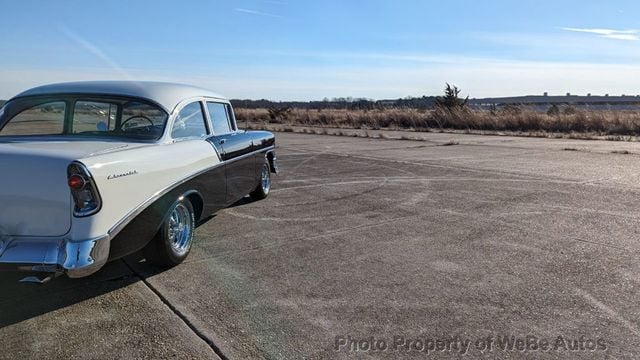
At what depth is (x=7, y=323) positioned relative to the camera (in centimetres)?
386

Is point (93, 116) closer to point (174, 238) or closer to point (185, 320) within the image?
point (174, 238)

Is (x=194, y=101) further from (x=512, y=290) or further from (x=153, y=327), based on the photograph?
(x=512, y=290)

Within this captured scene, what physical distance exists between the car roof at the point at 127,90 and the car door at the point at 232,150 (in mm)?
648

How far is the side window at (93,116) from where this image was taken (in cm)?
536

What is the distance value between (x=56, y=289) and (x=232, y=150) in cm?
258

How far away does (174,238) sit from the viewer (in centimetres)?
509

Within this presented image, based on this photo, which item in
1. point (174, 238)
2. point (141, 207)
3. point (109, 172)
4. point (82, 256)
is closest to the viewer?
point (82, 256)

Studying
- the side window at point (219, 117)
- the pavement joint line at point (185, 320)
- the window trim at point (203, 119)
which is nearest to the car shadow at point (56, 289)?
the pavement joint line at point (185, 320)

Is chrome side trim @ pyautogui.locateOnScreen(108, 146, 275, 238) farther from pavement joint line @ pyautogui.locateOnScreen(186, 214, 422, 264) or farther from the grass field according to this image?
the grass field

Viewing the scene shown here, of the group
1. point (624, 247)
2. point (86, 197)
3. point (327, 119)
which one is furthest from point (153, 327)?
point (327, 119)

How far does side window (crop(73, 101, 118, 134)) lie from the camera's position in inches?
211

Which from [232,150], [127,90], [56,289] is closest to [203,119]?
[232,150]

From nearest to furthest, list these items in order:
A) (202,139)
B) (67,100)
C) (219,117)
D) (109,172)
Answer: (109,172) → (67,100) → (202,139) → (219,117)

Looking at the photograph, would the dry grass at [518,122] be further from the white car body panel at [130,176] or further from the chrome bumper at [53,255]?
the chrome bumper at [53,255]
